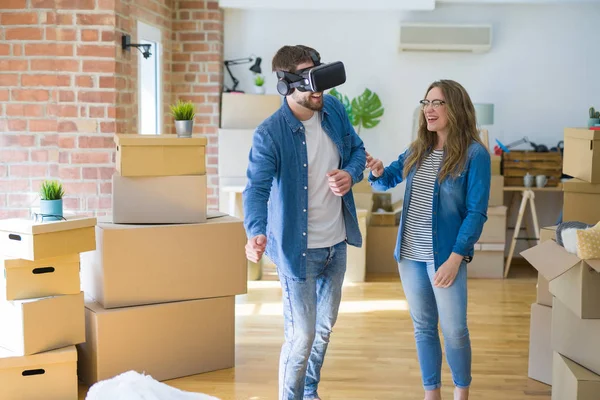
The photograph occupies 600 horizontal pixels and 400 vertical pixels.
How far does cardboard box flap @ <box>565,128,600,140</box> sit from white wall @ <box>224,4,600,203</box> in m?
3.18

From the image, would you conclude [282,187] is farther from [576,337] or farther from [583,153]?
[583,153]

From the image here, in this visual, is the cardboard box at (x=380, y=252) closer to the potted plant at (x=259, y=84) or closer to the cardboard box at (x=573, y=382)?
the potted plant at (x=259, y=84)

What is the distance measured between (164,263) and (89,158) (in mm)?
1175

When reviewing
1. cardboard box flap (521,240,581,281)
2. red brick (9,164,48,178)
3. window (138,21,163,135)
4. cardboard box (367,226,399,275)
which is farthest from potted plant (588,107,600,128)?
window (138,21,163,135)

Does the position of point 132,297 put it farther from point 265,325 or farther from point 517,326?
point 517,326

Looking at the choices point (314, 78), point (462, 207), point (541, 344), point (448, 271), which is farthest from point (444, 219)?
point (541, 344)

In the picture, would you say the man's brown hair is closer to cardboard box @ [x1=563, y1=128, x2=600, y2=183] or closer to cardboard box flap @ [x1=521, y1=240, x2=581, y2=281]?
cardboard box flap @ [x1=521, y1=240, x2=581, y2=281]

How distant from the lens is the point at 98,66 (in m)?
4.66

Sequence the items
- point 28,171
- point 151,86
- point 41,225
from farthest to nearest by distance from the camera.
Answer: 1. point 151,86
2. point 28,171
3. point 41,225

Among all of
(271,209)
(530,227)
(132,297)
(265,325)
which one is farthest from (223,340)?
(530,227)

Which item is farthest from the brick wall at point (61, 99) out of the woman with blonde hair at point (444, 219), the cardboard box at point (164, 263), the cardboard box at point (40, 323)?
the woman with blonde hair at point (444, 219)

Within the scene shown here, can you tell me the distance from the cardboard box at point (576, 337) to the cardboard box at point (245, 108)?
11.9 ft

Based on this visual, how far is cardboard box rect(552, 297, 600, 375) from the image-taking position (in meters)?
2.95

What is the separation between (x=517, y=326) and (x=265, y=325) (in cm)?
152
